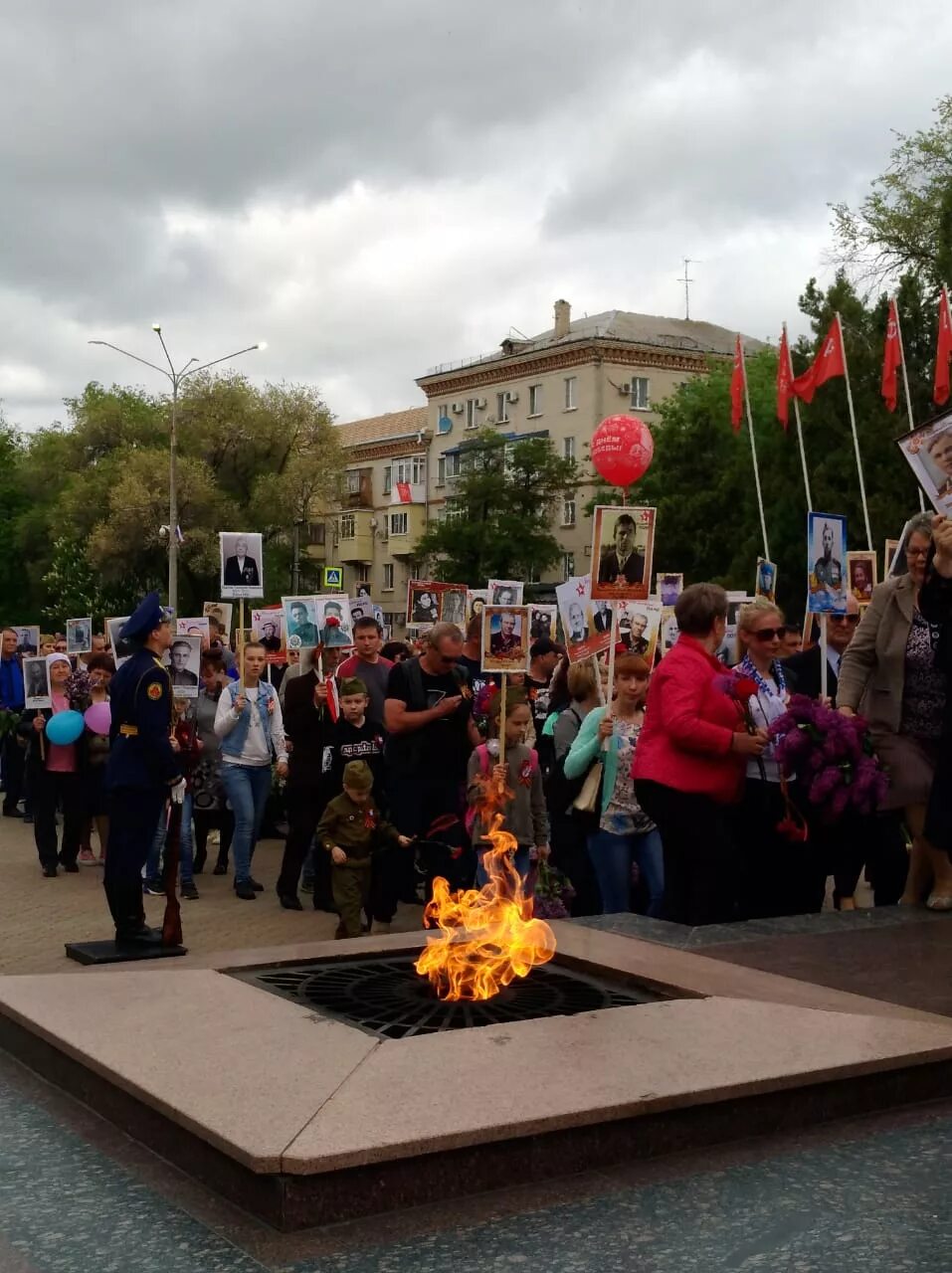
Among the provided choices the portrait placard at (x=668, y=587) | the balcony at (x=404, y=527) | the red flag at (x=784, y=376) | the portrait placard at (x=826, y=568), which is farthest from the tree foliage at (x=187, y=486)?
the portrait placard at (x=826, y=568)

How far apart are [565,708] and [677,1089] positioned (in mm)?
5580

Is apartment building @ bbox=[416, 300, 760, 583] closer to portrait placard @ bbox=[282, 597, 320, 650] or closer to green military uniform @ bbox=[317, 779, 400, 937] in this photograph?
portrait placard @ bbox=[282, 597, 320, 650]

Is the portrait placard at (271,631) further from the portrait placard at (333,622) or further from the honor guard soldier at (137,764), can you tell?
the honor guard soldier at (137,764)

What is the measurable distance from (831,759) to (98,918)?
5446 millimetres

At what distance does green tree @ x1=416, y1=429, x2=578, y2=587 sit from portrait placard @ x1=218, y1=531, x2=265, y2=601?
51.4 m

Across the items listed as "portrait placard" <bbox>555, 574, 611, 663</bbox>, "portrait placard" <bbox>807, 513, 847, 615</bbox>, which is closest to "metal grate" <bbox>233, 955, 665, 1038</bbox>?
"portrait placard" <bbox>807, 513, 847, 615</bbox>

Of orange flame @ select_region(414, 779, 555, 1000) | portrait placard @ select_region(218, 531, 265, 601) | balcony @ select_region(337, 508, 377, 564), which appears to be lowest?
orange flame @ select_region(414, 779, 555, 1000)

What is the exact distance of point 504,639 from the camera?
964 centimetres

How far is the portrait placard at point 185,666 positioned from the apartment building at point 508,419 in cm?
5396

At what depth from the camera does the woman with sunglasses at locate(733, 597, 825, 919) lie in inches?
316

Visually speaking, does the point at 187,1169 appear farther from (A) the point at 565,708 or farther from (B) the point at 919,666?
(A) the point at 565,708

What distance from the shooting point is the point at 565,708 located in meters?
9.94

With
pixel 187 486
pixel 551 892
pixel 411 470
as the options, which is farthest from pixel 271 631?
pixel 411 470

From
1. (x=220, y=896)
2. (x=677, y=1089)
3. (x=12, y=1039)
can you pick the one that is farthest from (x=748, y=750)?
(x=220, y=896)
